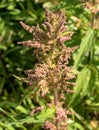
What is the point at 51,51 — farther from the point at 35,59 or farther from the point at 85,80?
the point at 35,59

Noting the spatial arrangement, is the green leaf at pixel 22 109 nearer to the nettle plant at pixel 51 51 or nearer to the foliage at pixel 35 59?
the foliage at pixel 35 59

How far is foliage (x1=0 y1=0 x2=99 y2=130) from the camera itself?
314 centimetres

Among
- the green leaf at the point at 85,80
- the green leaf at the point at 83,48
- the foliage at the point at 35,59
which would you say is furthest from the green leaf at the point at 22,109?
the green leaf at the point at 83,48

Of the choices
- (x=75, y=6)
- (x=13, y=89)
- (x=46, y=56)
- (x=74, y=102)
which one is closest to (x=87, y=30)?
(x=75, y=6)

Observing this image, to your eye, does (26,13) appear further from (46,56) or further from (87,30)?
(46,56)

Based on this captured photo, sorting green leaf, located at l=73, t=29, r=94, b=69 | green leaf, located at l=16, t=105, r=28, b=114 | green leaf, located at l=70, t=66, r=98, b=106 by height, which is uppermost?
green leaf, located at l=73, t=29, r=94, b=69

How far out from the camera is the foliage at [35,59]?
3.14 metres

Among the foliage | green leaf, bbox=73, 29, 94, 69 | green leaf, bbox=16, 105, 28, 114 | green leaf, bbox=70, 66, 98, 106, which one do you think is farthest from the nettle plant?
green leaf, bbox=16, 105, 28, 114

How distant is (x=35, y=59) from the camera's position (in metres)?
4.15

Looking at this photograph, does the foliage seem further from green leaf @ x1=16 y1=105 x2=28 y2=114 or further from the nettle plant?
the nettle plant

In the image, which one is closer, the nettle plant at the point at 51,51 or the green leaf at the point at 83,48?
the nettle plant at the point at 51,51

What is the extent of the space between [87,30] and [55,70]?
943 millimetres

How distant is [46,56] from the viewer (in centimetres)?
247

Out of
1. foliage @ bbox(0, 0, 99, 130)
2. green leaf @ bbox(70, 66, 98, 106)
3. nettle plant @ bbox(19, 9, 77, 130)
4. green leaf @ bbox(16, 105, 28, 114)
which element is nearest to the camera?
nettle plant @ bbox(19, 9, 77, 130)
